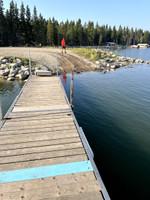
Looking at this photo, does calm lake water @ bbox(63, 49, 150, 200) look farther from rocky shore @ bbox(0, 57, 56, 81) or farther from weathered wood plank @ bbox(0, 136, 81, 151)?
rocky shore @ bbox(0, 57, 56, 81)

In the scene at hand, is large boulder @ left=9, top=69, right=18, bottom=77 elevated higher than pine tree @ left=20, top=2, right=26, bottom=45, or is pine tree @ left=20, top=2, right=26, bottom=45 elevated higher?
pine tree @ left=20, top=2, right=26, bottom=45

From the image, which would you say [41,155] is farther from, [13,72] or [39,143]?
[13,72]

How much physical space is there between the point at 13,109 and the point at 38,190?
576 cm

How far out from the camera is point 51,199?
337 centimetres

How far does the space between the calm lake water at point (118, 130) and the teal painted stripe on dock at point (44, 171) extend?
2611 millimetres

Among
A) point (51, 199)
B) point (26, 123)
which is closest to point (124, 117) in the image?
point (26, 123)

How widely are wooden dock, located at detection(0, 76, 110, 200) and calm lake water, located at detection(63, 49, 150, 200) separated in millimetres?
2599

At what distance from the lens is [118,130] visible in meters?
9.94

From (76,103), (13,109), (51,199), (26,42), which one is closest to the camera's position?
(51,199)

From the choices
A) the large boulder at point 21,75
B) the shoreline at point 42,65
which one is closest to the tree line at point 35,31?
the shoreline at point 42,65

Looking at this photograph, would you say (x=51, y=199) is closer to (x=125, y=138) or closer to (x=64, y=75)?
(x=125, y=138)

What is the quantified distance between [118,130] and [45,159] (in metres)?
6.73

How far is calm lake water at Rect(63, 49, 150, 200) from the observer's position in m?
6.25

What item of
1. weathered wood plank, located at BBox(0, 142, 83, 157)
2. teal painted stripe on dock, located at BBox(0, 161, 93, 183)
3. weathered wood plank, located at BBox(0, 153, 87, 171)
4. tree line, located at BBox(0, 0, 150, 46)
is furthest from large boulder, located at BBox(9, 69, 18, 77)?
tree line, located at BBox(0, 0, 150, 46)
